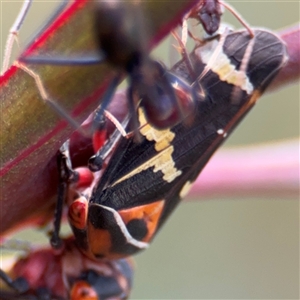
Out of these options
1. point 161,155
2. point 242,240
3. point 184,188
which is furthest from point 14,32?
point 242,240

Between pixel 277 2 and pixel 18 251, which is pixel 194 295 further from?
pixel 18 251

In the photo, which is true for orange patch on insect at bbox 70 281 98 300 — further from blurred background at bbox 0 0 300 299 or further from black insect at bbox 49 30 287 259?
blurred background at bbox 0 0 300 299

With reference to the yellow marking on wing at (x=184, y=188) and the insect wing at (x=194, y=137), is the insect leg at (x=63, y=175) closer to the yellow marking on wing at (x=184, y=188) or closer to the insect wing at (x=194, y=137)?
the insect wing at (x=194, y=137)

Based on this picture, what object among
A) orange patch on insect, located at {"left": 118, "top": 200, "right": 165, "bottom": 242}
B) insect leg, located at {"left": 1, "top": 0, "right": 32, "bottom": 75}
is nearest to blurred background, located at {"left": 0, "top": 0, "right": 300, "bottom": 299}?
orange patch on insect, located at {"left": 118, "top": 200, "right": 165, "bottom": 242}

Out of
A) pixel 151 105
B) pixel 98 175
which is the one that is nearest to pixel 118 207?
pixel 98 175

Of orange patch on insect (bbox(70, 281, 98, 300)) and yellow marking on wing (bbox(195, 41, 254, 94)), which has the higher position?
yellow marking on wing (bbox(195, 41, 254, 94))

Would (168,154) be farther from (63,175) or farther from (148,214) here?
(63,175)
